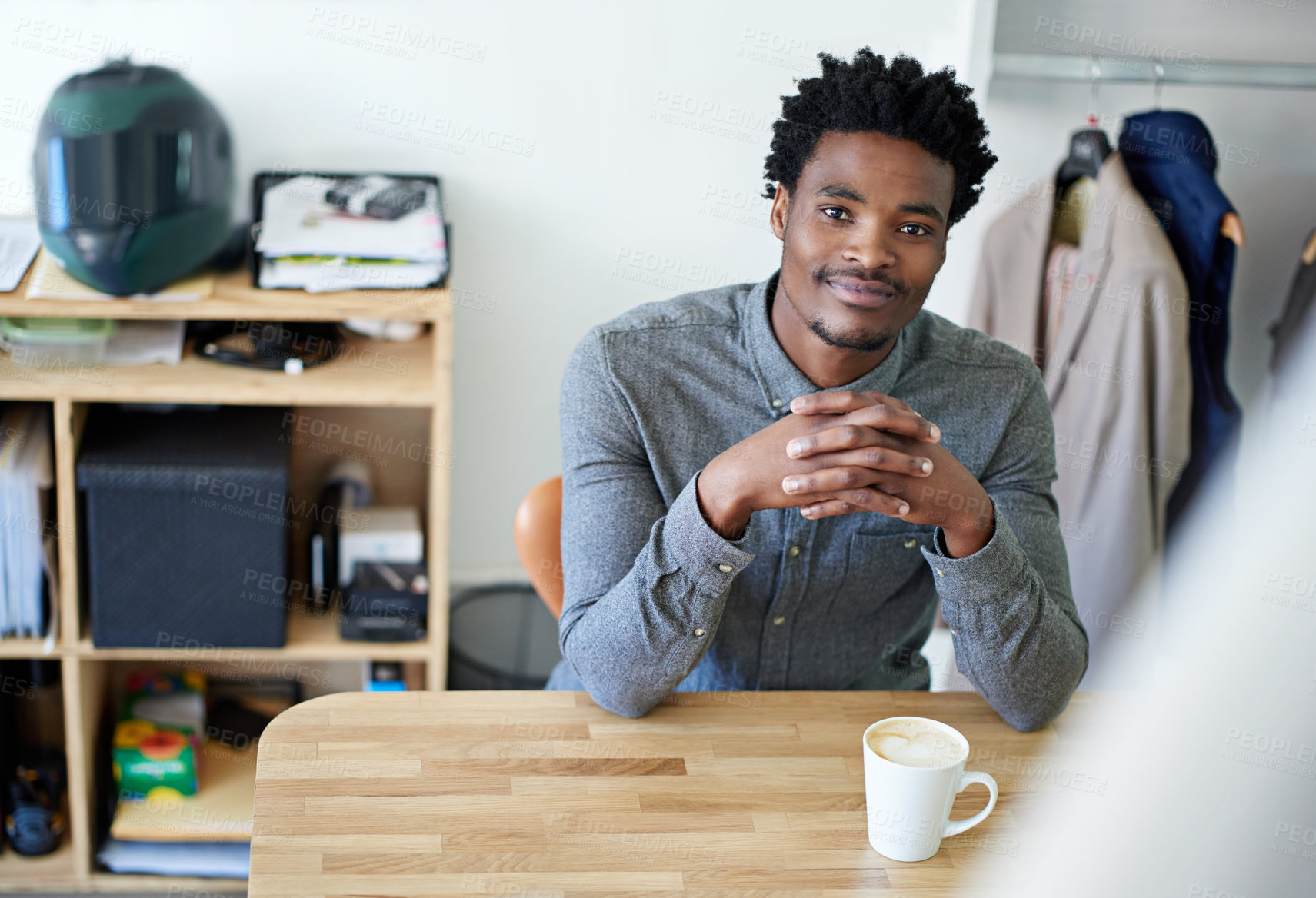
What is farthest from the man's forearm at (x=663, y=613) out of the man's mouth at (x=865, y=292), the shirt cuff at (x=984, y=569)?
the man's mouth at (x=865, y=292)

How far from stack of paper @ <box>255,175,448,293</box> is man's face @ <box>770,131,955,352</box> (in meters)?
0.79

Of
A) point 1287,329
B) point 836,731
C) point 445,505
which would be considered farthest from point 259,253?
point 1287,329

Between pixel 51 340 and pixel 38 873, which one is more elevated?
pixel 51 340

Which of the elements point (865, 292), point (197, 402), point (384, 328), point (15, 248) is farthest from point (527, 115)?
point (865, 292)

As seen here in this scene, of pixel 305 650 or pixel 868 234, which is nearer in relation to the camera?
pixel 868 234

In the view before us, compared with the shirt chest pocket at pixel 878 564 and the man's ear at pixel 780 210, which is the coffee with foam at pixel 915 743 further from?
the man's ear at pixel 780 210

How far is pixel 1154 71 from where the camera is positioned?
2.07 meters

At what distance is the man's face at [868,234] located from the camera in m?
1.20

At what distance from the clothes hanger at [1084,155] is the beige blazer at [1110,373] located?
4 centimetres

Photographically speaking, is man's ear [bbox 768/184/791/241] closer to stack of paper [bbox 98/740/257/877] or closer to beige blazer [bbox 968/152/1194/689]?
beige blazer [bbox 968/152/1194/689]

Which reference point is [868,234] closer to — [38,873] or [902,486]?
[902,486]

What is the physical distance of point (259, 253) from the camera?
6.05 feet

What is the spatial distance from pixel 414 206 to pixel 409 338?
0.23m

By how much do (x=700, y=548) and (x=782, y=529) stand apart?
9.9 inches
